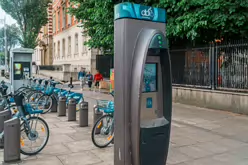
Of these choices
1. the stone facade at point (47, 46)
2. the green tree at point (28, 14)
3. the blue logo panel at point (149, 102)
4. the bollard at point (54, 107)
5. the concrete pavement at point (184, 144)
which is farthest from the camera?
the stone facade at point (47, 46)

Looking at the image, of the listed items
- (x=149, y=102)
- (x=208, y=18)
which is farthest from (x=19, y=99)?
(x=208, y=18)

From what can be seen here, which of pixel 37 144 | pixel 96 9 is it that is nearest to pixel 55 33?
pixel 96 9

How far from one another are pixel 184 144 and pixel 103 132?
6.04 feet

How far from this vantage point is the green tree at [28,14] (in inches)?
1166

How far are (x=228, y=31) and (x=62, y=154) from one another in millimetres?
8101

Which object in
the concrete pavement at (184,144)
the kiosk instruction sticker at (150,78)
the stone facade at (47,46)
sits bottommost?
the concrete pavement at (184,144)

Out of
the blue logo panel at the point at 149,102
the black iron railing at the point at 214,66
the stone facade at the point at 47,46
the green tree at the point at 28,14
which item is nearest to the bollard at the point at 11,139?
the blue logo panel at the point at 149,102

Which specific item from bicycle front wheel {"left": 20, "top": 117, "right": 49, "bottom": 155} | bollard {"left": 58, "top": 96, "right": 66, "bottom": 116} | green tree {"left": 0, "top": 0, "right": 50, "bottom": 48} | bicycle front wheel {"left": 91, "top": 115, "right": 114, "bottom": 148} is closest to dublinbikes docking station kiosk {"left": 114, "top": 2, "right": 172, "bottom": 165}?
bicycle front wheel {"left": 91, "top": 115, "right": 114, "bottom": 148}

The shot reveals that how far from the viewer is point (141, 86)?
3.21m

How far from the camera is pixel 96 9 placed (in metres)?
13.7

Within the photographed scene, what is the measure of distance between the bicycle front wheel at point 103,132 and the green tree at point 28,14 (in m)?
28.0

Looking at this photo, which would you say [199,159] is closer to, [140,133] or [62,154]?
[140,133]

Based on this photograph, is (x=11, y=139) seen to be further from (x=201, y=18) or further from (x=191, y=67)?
(x=191, y=67)

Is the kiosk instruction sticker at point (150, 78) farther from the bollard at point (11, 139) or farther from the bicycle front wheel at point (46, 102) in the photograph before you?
the bicycle front wheel at point (46, 102)
